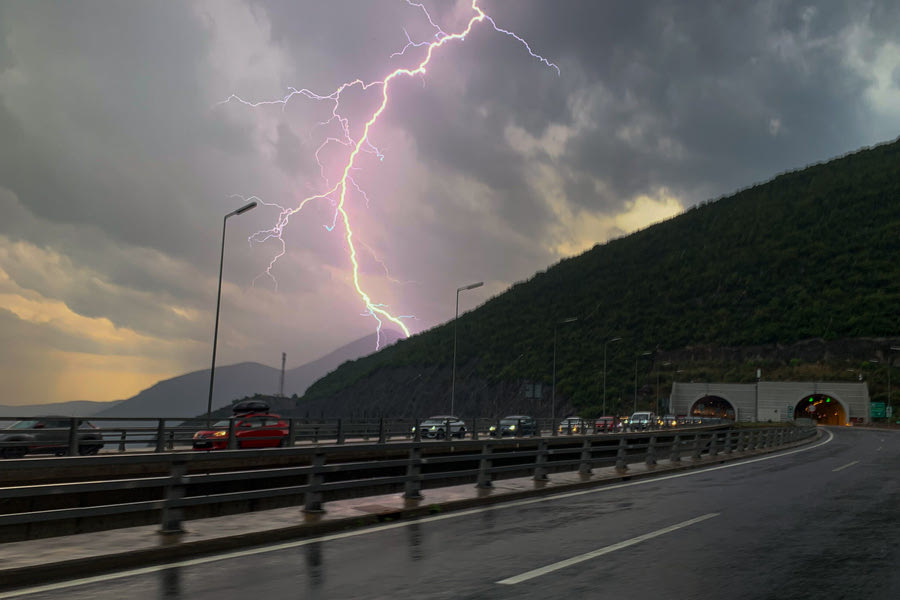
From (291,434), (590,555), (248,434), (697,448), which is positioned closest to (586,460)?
(697,448)

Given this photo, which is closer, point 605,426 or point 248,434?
point 248,434

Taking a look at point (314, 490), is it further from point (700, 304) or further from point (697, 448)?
point (700, 304)

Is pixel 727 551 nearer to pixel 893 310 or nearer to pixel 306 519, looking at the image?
pixel 306 519

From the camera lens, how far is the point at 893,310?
360 feet

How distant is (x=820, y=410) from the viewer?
335ft

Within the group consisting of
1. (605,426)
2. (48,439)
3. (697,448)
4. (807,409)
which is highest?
(807,409)

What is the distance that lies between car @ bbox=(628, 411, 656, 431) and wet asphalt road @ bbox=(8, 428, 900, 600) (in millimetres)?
45992

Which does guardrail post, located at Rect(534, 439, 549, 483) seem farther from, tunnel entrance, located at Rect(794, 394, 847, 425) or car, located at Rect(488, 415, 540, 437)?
tunnel entrance, located at Rect(794, 394, 847, 425)

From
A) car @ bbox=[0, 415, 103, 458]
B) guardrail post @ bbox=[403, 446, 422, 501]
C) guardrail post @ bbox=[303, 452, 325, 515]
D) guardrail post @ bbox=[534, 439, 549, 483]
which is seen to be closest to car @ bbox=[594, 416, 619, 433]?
car @ bbox=[0, 415, 103, 458]

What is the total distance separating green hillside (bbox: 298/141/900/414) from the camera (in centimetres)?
11281

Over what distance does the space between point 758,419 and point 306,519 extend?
97.8 m

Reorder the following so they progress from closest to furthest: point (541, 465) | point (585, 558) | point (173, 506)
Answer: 1. point (585, 558)
2. point (173, 506)
3. point (541, 465)

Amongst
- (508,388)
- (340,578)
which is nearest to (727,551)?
(340,578)

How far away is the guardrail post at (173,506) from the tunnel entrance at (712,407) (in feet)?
332
